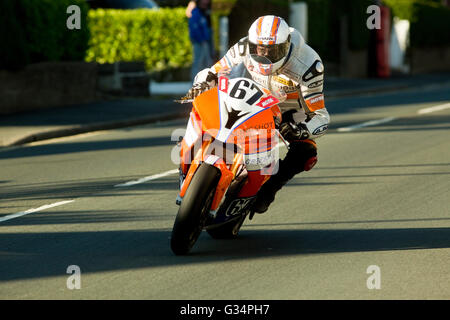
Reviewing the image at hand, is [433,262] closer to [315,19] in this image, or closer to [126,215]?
[126,215]

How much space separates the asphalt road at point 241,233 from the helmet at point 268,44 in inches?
53.8

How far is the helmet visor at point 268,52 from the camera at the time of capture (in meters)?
7.41

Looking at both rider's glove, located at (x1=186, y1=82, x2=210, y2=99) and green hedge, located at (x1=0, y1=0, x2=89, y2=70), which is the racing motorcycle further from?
green hedge, located at (x1=0, y1=0, x2=89, y2=70)

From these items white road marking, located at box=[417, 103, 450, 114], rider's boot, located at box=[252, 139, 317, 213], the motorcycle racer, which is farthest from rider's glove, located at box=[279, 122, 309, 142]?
white road marking, located at box=[417, 103, 450, 114]

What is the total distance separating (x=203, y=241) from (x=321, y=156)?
5269mm

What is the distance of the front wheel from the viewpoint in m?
6.97

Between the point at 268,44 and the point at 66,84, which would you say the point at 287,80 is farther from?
the point at 66,84

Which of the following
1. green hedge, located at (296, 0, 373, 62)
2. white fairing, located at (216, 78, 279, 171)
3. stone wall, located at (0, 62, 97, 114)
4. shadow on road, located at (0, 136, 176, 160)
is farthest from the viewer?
green hedge, located at (296, 0, 373, 62)

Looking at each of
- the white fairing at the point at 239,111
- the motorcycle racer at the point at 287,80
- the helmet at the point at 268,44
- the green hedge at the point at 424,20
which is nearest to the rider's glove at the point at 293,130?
the motorcycle racer at the point at 287,80

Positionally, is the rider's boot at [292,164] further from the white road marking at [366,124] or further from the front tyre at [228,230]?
the white road marking at [366,124]

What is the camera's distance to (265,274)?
276 inches

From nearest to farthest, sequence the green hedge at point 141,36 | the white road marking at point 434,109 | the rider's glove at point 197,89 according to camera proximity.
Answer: the rider's glove at point 197,89
the white road marking at point 434,109
the green hedge at point 141,36

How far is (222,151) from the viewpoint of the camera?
7.14 m

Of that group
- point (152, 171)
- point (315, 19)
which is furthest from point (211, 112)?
point (315, 19)
